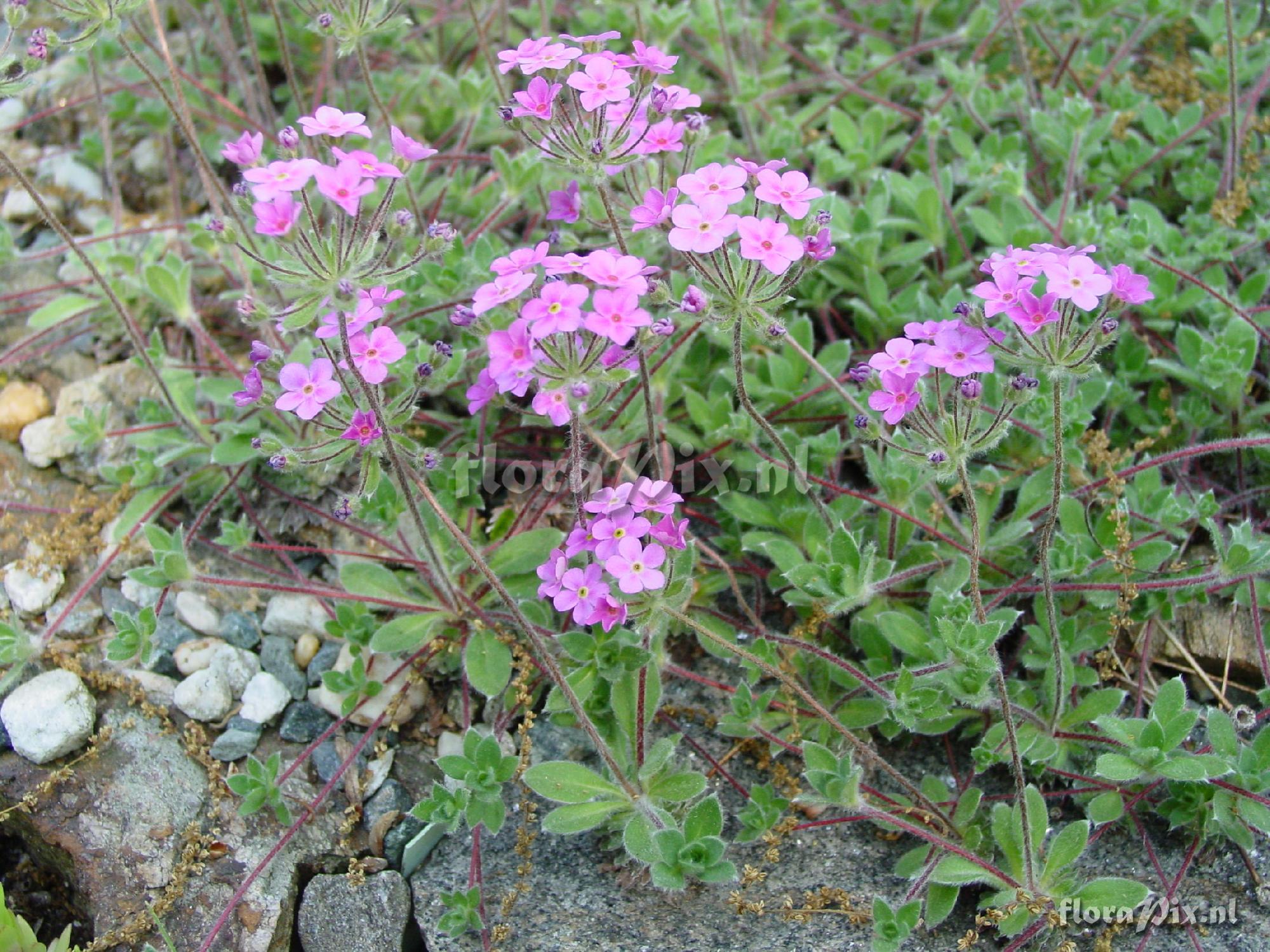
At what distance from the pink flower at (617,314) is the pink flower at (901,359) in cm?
90

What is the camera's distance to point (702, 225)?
10.8 ft

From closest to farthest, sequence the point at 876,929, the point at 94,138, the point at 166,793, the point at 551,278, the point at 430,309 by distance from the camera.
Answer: the point at 551,278 < the point at 876,929 < the point at 166,793 < the point at 430,309 < the point at 94,138

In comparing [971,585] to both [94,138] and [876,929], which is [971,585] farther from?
[94,138]

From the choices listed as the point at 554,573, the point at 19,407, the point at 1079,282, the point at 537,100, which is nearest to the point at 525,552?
the point at 554,573

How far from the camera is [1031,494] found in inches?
178

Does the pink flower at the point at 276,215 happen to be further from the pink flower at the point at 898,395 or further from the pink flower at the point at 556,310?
the pink flower at the point at 898,395

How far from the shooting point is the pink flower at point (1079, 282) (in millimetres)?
3156

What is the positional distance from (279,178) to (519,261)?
30.4 inches

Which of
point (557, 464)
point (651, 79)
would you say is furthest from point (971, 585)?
point (651, 79)

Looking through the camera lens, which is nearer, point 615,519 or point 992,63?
point 615,519

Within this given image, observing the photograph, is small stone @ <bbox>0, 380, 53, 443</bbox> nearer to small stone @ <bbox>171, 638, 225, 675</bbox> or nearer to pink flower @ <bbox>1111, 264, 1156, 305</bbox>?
small stone @ <bbox>171, 638, 225, 675</bbox>

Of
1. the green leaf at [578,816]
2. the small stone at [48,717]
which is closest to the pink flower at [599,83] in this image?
the green leaf at [578,816]

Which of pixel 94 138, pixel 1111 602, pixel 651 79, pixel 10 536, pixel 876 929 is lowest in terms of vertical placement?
pixel 876 929

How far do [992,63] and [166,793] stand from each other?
621cm
